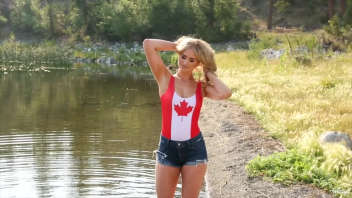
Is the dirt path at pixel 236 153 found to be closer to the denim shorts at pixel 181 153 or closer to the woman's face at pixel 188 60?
the denim shorts at pixel 181 153

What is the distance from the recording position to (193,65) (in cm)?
477

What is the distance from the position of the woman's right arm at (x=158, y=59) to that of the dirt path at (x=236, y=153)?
303cm

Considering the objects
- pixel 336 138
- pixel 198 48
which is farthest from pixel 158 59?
pixel 336 138

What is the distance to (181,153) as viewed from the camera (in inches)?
183

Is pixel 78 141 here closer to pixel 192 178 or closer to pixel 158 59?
pixel 158 59

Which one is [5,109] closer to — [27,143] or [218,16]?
[27,143]

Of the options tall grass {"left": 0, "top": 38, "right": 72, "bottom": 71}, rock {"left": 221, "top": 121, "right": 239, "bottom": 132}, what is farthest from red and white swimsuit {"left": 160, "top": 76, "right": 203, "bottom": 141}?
tall grass {"left": 0, "top": 38, "right": 72, "bottom": 71}

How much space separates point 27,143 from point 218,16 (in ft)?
127

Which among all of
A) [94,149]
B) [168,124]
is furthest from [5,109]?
[168,124]

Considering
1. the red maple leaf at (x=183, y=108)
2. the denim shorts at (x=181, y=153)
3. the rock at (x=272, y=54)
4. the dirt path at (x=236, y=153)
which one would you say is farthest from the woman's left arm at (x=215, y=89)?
the rock at (x=272, y=54)

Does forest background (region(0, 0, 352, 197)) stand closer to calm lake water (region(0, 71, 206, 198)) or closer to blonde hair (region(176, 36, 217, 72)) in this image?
calm lake water (region(0, 71, 206, 198))

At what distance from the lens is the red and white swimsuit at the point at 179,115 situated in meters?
4.68

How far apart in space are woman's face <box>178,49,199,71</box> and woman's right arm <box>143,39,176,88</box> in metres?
0.18

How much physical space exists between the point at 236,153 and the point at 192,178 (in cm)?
523
